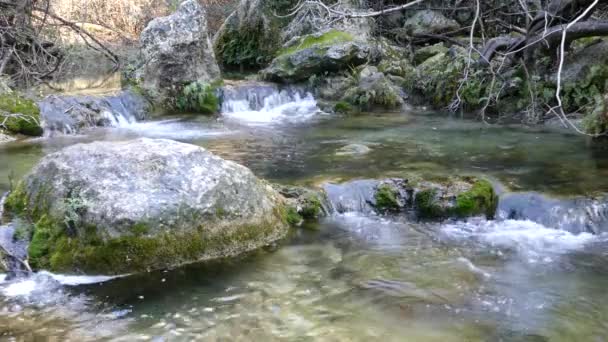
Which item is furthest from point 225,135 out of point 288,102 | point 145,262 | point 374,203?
point 145,262

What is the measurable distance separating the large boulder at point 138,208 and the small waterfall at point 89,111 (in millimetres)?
5579

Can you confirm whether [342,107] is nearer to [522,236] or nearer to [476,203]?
[476,203]

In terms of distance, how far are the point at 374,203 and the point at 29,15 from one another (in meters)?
5.24

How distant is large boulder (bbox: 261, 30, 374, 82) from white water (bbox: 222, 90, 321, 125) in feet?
1.78

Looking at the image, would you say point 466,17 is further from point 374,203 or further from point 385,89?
point 374,203

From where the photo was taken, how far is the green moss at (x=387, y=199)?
6.71m

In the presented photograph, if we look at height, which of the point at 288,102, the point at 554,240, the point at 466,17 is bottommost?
the point at 554,240

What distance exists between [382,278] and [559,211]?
2489mm

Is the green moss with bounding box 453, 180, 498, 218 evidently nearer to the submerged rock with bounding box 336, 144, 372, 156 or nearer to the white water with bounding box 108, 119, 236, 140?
the submerged rock with bounding box 336, 144, 372, 156

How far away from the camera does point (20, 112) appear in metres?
10.4

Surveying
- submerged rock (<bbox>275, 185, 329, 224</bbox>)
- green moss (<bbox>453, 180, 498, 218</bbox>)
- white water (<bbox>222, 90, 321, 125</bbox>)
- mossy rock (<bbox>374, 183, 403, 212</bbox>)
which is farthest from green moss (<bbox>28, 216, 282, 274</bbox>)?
white water (<bbox>222, 90, 321, 125</bbox>)

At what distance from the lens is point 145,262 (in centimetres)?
511

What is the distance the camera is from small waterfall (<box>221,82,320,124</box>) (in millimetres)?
13109

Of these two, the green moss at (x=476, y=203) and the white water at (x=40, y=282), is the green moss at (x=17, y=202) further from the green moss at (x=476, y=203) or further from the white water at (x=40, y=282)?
the green moss at (x=476, y=203)
